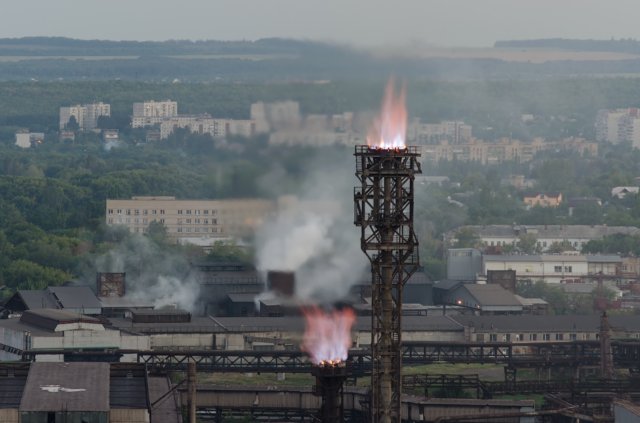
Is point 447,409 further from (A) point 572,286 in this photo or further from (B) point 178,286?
(A) point 572,286

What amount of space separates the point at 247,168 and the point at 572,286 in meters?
14.7

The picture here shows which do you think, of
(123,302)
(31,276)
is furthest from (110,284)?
(31,276)

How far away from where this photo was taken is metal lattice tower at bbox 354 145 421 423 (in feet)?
134

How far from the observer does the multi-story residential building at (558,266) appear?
4301 inches

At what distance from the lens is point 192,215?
123 metres

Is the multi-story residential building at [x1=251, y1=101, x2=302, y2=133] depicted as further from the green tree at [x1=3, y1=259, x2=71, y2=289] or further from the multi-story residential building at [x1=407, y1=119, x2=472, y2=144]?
the multi-story residential building at [x1=407, y1=119, x2=472, y2=144]

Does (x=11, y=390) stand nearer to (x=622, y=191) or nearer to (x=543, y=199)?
(x=543, y=199)

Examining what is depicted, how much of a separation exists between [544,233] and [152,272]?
3913 cm

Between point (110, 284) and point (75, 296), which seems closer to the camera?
point (75, 296)

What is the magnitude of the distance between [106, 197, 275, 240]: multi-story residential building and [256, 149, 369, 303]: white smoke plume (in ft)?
7.36

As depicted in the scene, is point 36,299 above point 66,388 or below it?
below

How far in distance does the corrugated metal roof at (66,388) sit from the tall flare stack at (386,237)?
26.4ft

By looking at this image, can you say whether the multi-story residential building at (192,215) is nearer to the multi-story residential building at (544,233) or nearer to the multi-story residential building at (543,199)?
the multi-story residential building at (544,233)

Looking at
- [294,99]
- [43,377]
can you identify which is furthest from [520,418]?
[294,99]
